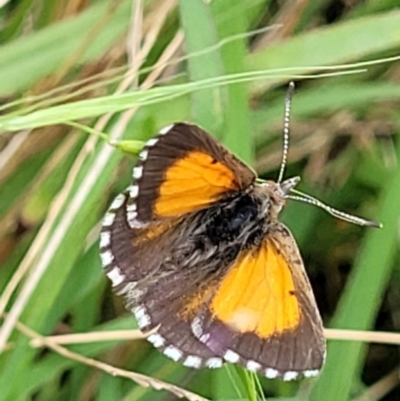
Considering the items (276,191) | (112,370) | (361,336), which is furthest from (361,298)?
(112,370)

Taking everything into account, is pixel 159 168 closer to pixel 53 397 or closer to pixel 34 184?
pixel 34 184

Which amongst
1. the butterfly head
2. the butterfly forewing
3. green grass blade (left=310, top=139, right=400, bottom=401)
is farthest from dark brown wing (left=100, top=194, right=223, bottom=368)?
green grass blade (left=310, top=139, right=400, bottom=401)

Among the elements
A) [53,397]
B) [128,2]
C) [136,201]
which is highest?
[128,2]

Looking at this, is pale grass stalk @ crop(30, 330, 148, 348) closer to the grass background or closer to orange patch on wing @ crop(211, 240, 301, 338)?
the grass background

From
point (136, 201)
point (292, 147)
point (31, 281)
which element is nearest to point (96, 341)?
point (31, 281)

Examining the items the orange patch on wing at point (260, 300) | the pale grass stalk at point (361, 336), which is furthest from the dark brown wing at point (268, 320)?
the pale grass stalk at point (361, 336)

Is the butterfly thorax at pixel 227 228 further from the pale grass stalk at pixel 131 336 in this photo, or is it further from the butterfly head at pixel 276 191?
the pale grass stalk at pixel 131 336

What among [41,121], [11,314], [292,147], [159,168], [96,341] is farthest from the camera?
[292,147]
